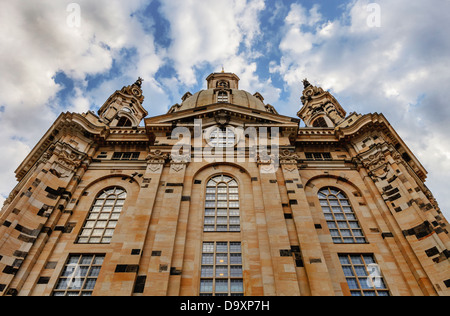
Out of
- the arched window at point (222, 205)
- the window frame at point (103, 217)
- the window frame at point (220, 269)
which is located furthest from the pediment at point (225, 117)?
the window frame at point (220, 269)

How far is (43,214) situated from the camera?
55.2 feet

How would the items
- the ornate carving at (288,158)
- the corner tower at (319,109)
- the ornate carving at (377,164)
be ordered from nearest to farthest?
1. the ornate carving at (377,164)
2. the ornate carving at (288,158)
3. the corner tower at (319,109)

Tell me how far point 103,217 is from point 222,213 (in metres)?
8.33

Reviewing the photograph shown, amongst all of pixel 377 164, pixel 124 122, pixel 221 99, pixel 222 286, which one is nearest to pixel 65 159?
pixel 124 122

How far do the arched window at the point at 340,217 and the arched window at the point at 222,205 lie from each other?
6.49 metres

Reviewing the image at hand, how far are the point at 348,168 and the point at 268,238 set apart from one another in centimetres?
1066

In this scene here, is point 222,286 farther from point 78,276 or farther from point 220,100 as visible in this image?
point 220,100

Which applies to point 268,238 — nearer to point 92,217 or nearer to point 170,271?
point 170,271

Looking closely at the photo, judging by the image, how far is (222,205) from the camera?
17.9 metres

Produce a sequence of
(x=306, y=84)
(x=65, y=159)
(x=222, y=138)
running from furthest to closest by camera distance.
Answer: (x=306, y=84) < (x=222, y=138) < (x=65, y=159)

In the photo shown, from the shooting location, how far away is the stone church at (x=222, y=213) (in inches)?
548

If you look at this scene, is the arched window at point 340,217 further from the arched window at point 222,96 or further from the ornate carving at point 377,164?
the arched window at point 222,96

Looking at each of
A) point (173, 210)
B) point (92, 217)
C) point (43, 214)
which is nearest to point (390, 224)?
point (173, 210)

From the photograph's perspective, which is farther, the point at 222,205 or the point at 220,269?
the point at 222,205
